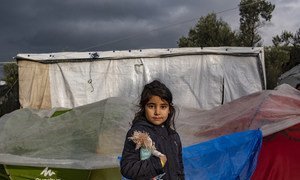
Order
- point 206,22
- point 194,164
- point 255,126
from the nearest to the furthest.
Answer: point 194,164
point 255,126
point 206,22

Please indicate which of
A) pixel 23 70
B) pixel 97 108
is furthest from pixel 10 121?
pixel 23 70

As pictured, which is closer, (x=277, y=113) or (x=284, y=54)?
(x=277, y=113)

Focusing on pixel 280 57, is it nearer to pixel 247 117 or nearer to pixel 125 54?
pixel 125 54

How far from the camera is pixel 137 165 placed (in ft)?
7.34

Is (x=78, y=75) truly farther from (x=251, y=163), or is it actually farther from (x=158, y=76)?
(x=251, y=163)

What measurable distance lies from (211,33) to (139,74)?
45.4 feet

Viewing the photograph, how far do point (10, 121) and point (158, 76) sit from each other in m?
5.97

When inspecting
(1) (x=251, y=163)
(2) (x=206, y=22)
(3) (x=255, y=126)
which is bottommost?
(1) (x=251, y=163)

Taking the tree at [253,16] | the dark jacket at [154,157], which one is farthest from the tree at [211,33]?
the dark jacket at [154,157]

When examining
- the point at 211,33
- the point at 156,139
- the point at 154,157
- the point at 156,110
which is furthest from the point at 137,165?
the point at 211,33

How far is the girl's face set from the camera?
240 centimetres

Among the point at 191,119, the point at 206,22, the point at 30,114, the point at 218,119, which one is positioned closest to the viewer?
the point at 218,119

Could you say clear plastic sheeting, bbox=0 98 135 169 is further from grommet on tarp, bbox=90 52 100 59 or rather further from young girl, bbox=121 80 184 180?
grommet on tarp, bbox=90 52 100 59

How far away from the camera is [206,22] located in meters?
24.8
